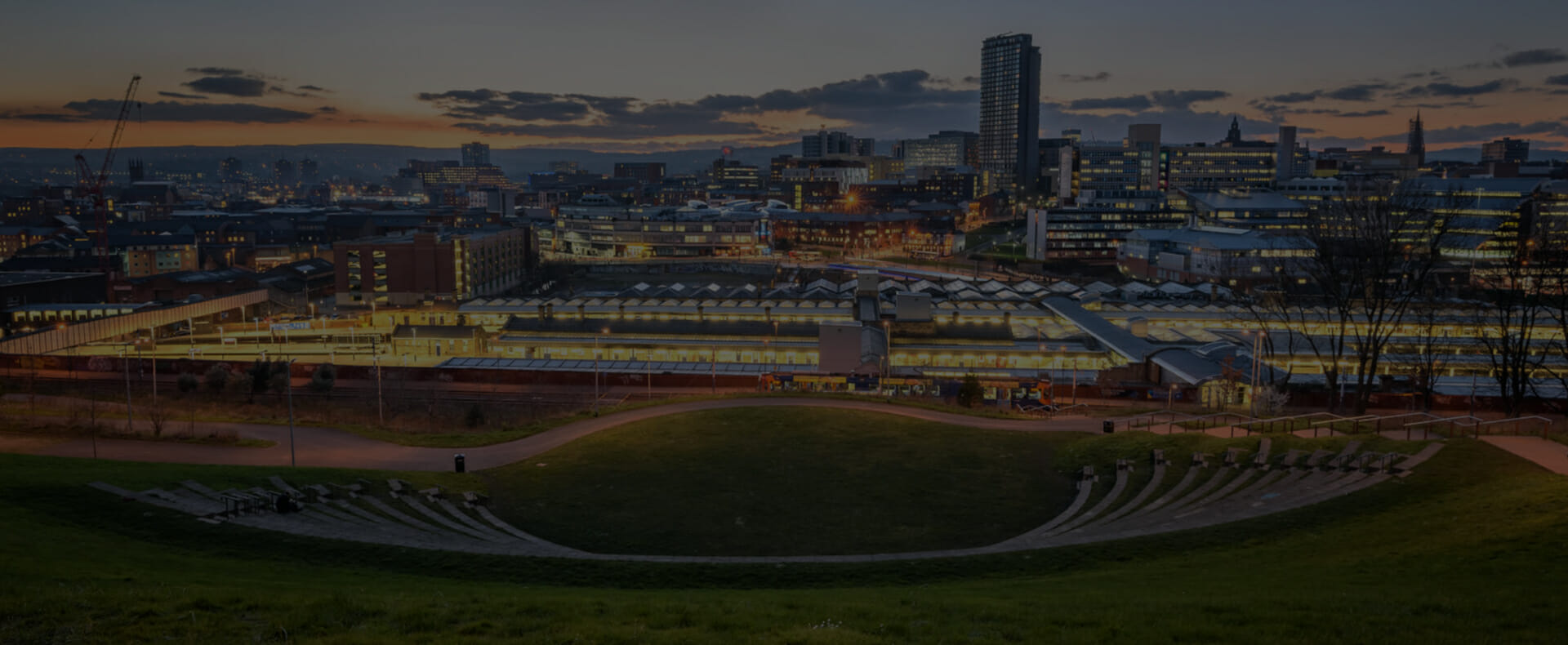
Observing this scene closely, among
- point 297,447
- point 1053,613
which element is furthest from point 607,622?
point 297,447

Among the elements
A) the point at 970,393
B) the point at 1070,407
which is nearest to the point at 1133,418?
the point at 1070,407

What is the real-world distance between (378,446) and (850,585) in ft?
81.4

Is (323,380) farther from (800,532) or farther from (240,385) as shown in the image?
(800,532)

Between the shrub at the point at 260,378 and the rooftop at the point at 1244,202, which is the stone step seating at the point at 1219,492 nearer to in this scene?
the shrub at the point at 260,378

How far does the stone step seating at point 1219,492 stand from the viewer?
2495cm

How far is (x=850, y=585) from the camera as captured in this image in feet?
66.5

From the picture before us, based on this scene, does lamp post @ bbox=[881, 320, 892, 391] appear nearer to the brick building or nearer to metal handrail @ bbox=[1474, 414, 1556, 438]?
metal handrail @ bbox=[1474, 414, 1556, 438]

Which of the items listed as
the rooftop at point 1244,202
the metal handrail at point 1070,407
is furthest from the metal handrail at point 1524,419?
the rooftop at point 1244,202

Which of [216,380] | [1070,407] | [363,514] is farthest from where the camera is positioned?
[216,380]

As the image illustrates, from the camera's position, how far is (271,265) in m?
142

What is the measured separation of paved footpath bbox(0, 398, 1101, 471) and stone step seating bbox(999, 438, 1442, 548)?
831 centimetres

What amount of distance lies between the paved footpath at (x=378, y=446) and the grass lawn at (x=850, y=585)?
7707 mm

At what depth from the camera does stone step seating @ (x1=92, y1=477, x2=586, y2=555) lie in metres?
24.2

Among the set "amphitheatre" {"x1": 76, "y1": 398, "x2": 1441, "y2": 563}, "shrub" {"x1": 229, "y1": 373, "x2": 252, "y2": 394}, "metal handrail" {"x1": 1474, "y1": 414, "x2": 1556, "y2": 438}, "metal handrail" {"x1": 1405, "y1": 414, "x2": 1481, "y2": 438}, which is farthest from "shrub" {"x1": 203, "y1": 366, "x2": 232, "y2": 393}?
"metal handrail" {"x1": 1474, "y1": 414, "x2": 1556, "y2": 438}
